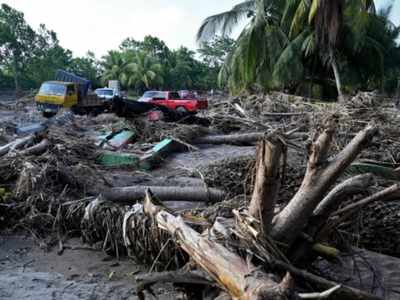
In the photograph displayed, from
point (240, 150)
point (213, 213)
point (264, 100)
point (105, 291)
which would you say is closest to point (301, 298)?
point (213, 213)

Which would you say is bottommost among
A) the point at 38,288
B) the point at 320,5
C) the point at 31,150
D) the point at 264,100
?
the point at 38,288

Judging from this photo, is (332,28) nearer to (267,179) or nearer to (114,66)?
(267,179)

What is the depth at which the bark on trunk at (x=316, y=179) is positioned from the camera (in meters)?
2.81

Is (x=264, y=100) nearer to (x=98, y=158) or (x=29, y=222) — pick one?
(x=98, y=158)

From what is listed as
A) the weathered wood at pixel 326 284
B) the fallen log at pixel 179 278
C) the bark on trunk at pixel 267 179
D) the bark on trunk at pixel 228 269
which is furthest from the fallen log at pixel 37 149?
the weathered wood at pixel 326 284

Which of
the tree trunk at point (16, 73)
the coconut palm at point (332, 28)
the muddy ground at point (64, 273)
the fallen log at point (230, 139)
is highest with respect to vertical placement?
the coconut palm at point (332, 28)

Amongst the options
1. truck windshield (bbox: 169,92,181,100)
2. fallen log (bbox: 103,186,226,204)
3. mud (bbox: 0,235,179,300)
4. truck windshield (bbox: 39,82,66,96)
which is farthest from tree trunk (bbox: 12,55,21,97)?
mud (bbox: 0,235,179,300)

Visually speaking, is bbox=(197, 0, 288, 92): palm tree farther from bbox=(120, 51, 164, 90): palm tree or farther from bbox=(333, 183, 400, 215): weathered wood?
bbox=(120, 51, 164, 90): palm tree

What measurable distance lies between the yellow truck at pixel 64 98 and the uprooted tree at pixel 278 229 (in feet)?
57.7

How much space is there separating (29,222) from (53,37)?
4487cm

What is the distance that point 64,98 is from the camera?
62.8 feet

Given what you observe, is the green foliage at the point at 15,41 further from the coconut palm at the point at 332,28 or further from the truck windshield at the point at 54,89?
the coconut palm at the point at 332,28

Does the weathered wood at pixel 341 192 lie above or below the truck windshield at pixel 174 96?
below

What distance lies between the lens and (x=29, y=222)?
17.8 feet
